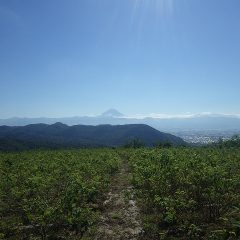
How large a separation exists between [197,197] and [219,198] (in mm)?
1422

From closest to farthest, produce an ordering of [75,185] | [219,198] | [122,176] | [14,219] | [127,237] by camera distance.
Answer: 1. [127,237]
2. [219,198]
3. [14,219]
4. [75,185]
5. [122,176]

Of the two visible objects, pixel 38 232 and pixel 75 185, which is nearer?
pixel 38 232

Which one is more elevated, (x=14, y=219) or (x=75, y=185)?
(x=75, y=185)

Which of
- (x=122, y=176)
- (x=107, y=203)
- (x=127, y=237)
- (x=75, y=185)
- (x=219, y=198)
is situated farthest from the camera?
(x=122, y=176)

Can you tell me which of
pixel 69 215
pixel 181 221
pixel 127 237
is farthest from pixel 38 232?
pixel 181 221

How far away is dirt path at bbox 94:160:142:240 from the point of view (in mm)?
10867

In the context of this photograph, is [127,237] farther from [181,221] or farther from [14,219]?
[14,219]

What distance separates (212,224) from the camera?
10859mm

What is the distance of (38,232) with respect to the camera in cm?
1091

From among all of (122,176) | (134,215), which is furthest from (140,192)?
(122,176)

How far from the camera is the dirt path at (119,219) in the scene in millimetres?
10867

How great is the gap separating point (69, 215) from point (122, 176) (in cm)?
1178

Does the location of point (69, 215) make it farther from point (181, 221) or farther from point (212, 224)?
point (212, 224)

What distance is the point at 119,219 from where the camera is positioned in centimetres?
1252
